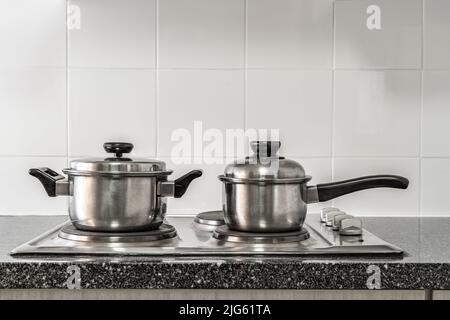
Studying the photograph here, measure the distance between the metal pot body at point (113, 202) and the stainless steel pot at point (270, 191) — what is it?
0.15m

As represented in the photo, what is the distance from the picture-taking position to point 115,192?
986 mm

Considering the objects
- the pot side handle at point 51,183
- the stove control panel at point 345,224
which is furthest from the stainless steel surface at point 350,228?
the pot side handle at point 51,183

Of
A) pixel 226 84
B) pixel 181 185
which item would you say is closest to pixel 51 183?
pixel 181 185

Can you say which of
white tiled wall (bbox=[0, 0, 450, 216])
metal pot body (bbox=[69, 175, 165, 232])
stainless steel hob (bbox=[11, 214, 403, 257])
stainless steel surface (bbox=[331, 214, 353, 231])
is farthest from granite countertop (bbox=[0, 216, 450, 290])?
white tiled wall (bbox=[0, 0, 450, 216])

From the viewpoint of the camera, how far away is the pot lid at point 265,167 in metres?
1.00

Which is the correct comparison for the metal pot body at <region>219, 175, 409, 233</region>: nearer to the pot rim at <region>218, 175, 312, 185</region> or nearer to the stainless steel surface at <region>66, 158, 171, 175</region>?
the pot rim at <region>218, 175, 312, 185</region>

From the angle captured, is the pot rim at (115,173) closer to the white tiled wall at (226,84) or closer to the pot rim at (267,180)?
the pot rim at (267,180)

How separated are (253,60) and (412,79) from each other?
422 mm

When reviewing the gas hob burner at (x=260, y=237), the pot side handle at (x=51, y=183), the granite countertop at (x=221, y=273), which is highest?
the pot side handle at (x=51, y=183)

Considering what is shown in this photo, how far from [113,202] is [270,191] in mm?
286

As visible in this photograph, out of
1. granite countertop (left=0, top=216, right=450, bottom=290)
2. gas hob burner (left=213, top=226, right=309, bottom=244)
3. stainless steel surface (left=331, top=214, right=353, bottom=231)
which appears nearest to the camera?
granite countertop (left=0, top=216, right=450, bottom=290)

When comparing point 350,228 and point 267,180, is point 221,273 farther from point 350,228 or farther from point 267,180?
point 350,228

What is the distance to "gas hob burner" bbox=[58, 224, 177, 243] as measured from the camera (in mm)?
989
